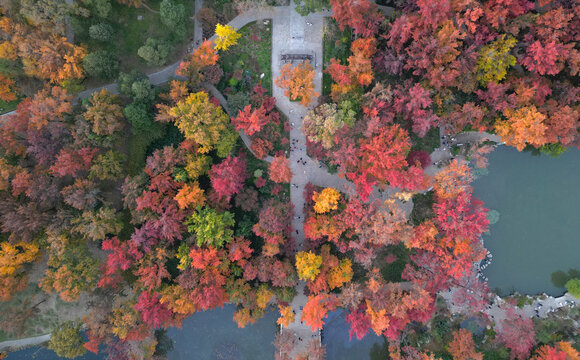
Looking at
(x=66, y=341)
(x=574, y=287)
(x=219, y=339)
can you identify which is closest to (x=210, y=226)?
(x=219, y=339)

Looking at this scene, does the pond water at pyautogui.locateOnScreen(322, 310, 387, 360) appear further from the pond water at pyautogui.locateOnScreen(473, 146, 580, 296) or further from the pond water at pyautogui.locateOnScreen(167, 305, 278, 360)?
the pond water at pyautogui.locateOnScreen(473, 146, 580, 296)

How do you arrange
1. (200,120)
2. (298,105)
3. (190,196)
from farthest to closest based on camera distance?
1. (298,105)
2. (190,196)
3. (200,120)

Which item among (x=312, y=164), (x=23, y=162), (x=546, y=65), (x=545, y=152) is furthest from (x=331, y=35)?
(x=23, y=162)

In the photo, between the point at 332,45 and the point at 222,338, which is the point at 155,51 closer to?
the point at 332,45

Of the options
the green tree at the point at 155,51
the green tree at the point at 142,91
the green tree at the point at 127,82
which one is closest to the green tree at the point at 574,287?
the green tree at the point at 142,91

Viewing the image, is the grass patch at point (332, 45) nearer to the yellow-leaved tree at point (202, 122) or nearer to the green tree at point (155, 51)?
the yellow-leaved tree at point (202, 122)

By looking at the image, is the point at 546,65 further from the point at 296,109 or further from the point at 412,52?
the point at 296,109
